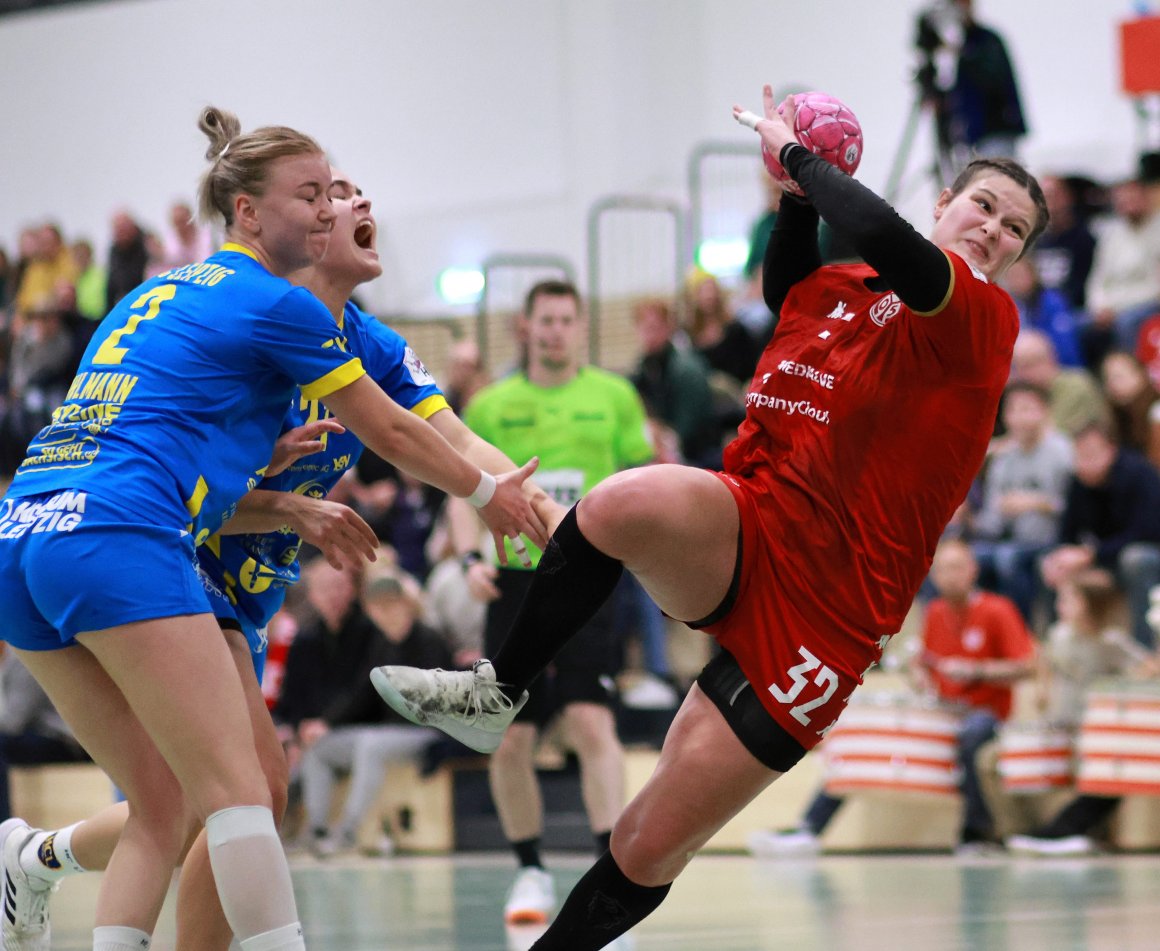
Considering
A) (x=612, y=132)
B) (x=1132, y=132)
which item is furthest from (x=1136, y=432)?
(x=612, y=132)

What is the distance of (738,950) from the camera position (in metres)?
5.52

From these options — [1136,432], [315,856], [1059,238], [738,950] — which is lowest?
[315,856]

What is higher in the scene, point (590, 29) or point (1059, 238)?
point (590, 29)

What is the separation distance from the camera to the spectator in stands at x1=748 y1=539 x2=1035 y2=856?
884 centimetres

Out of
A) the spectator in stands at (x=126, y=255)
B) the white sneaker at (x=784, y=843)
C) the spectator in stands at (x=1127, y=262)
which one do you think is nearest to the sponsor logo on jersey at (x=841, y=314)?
the white sneaker at (x=784, y=843)

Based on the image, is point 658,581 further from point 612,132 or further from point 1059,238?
point 612,132

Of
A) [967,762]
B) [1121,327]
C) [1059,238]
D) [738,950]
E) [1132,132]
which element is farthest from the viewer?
[1132,132]

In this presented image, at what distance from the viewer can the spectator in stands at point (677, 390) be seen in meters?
11.1

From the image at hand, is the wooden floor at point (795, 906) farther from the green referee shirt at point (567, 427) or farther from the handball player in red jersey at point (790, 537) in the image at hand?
the handball player in red jersey at point (790, 537)

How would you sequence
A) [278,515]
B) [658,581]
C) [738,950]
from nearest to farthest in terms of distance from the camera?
1. [658,581]
2. [278,515]
3. [738,950]

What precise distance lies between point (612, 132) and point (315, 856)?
9.14 m

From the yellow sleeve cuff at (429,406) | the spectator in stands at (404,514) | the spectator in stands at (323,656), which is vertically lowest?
the spectator in stands at (323,656)

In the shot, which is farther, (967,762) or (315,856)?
(315,856)

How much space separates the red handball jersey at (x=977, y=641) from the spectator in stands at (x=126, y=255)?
27.9 feet
